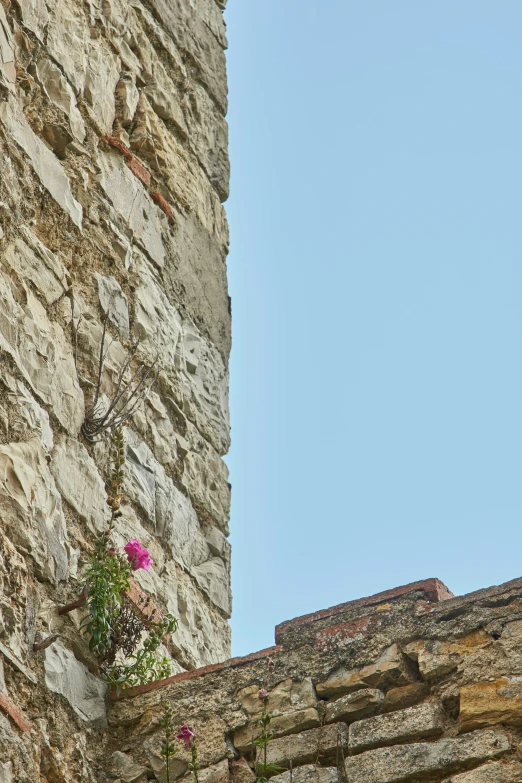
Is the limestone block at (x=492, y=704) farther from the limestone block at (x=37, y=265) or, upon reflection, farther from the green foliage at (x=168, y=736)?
the limestone block at (x=37, y=265)

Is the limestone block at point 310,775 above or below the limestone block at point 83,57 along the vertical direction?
below

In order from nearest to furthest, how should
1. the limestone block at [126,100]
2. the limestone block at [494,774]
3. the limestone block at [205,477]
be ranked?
the limestone block at [494,774] → the limestone block at [205,477] → the limestone block at [126,100]

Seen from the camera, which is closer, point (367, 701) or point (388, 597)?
point (367, 701)

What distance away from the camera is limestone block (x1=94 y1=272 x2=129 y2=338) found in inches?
146

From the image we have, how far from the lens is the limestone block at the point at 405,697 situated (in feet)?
8.80

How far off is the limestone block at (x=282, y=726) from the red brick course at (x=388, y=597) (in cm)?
30

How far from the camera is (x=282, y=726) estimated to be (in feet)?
9.12

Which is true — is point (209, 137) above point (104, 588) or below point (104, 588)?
above

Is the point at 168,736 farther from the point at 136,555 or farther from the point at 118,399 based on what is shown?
the point at 118,399

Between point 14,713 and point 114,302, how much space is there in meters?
1.59

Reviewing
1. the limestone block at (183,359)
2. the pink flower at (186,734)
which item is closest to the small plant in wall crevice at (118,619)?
the pink flower at (186,734)

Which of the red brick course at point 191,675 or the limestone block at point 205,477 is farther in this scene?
the limestone block at point 205,477

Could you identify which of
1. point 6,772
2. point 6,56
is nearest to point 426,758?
point 6,772

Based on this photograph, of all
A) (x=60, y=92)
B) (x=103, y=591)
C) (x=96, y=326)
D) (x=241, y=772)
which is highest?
(x=60, y=92)
